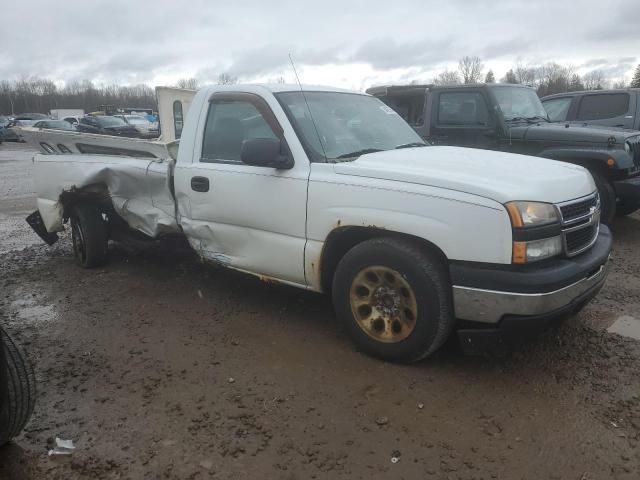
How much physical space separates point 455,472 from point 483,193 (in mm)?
1489

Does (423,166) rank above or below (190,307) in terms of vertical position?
above

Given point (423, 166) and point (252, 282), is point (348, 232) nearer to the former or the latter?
point (423, 166)

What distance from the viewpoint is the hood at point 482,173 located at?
3.08 m

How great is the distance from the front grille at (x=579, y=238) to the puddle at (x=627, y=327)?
3.17 ft

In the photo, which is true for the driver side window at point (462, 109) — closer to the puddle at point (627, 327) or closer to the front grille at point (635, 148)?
the front grille at point (635, 148)

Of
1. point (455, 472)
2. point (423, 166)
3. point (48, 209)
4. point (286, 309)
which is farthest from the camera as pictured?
point (48, 209)

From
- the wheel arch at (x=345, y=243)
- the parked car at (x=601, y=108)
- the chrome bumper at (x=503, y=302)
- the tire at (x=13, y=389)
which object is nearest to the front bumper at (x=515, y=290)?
the chrome bumper at (x=503, y=302)

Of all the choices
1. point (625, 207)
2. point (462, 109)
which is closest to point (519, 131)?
point (462, 109)

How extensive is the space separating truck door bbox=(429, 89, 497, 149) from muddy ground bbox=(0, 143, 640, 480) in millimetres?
3011

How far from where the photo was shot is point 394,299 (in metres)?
3.44

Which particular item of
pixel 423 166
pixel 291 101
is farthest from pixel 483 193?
pixel 291 101

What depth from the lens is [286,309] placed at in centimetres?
463

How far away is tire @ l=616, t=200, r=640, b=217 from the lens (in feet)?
22.7

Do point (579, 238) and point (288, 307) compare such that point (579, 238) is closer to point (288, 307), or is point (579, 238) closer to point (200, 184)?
point (288, 307)
